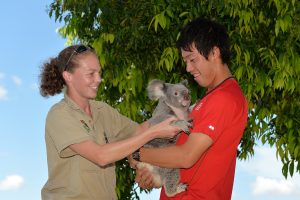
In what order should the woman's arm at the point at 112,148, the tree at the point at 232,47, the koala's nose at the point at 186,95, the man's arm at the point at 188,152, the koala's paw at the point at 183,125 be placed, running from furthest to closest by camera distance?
the tree at the point at 232,47 < the koala's nose at the point at 186,95 < the koala's paw at the point at 183,125 < the woman's arm at the point at 112,148 < the man's arm at the point at 188,152

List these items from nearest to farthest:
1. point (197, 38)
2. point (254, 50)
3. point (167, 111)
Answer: point (197, 38)
point (167, 111)
point (254, 50)

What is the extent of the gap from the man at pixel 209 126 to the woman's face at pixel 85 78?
0.52 meters

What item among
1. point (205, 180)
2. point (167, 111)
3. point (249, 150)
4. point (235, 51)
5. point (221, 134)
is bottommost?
point (205, 180)

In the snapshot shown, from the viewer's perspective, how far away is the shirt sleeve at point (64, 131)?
10.7 feet

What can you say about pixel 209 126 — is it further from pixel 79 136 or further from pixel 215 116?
pixel 79 136

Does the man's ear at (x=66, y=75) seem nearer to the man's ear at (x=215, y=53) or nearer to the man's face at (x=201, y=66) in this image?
the man's face at (x=201, y=66)

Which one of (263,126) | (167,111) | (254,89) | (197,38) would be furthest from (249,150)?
(197,38)

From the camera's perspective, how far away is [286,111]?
23.3 ft

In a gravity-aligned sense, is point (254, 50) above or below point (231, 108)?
above

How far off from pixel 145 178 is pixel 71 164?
0.67 metres

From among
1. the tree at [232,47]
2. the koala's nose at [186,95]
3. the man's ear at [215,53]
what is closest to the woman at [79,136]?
the man's ear at [215,53]

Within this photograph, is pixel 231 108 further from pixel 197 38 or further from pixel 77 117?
pixel 77 117

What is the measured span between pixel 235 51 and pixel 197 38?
330 cm

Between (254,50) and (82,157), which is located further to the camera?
(254,50)
